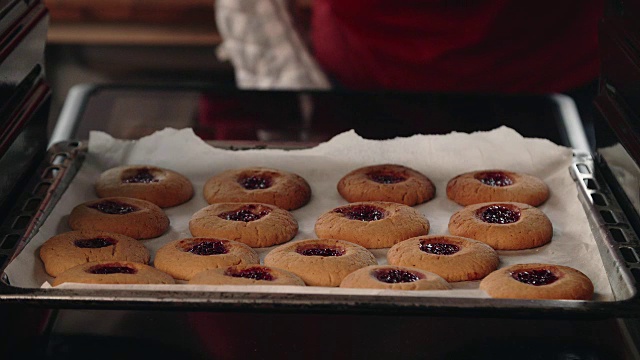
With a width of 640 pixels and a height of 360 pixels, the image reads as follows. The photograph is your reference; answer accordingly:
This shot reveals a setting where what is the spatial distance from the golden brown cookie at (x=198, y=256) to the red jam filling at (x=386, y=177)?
0.28 meters

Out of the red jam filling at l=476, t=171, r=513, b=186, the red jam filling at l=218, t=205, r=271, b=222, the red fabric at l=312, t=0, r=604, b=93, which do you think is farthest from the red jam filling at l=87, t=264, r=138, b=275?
the red fabric at l=312, t=0, r=604, b=93

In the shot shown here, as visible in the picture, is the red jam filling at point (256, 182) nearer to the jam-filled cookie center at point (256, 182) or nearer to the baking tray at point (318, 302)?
the jam-filled cookie center at point (256, 182)

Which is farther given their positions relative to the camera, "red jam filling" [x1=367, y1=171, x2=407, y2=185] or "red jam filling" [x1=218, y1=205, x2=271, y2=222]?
"red jam filling" [x1=367, y1=171, x2=407, y2=185]

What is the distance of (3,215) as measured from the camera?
44.6 inches

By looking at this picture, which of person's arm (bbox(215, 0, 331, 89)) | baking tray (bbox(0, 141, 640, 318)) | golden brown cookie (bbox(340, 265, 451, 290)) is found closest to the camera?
baking tray (bbox(0, 141, 640, 318))

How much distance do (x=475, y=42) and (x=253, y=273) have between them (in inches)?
38.4

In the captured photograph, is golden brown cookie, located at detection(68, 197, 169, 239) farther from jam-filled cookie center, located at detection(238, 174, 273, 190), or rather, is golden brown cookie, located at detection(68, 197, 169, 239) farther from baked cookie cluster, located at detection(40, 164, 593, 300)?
jam-filled cookie center, located at detection(238, 174, 273, 190)

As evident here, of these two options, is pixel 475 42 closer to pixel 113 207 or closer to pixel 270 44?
pixel 270 44

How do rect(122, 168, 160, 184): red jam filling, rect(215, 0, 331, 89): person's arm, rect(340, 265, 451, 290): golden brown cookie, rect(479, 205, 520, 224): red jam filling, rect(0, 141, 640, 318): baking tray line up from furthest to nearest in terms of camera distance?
rect(215, 0, 331, 89): person's arm
rect(122, 168, 160, 184): red jam filling
rect(479, 205, 520, 224): red jam filling
rect(340, 265, 451, 290): golden brown cookie
rect(0, 141, 640, 318): baking tray

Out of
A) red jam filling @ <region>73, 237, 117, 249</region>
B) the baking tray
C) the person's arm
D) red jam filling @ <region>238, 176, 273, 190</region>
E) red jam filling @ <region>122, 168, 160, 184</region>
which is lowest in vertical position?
the baking tray

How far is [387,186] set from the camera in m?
1.32

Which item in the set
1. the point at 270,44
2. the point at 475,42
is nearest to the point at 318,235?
the point at 475,42

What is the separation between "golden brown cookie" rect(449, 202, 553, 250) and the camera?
3.84 feet

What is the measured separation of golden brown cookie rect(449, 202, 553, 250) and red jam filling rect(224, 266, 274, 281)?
306 mm
